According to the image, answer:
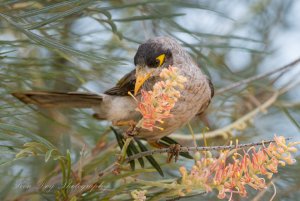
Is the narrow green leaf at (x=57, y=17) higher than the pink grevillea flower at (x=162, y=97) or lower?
higher

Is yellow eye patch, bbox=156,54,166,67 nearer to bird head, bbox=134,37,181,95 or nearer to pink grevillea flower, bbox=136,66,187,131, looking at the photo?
bird head, bbox=134,37,181,95

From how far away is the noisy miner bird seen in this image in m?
1.86

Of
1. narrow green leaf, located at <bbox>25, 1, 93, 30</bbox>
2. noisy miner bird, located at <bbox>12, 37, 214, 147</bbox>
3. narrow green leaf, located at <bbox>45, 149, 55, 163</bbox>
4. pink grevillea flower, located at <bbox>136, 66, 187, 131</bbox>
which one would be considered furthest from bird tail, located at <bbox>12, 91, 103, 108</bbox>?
pink grevillea flower, located at <bbox>136, 66, 187, 131</bbox>

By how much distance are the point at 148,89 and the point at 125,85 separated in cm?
19

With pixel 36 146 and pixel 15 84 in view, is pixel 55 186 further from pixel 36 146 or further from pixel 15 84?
pixel 15 84

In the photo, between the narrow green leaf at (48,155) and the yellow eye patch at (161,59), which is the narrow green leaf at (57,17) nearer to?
the narrow green leaf at (48,155)

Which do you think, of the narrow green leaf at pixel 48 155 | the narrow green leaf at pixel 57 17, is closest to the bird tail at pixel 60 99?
the narrow green leaf at pixel 57 17

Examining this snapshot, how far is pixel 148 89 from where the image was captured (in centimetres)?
199

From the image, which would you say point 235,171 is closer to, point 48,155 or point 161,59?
point 48,155

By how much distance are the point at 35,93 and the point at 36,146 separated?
1.91 feet

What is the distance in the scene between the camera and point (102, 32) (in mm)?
2289

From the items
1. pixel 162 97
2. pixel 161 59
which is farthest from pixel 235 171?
pixel 161 59

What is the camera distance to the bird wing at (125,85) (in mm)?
2123

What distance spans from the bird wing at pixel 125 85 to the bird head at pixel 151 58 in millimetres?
174
